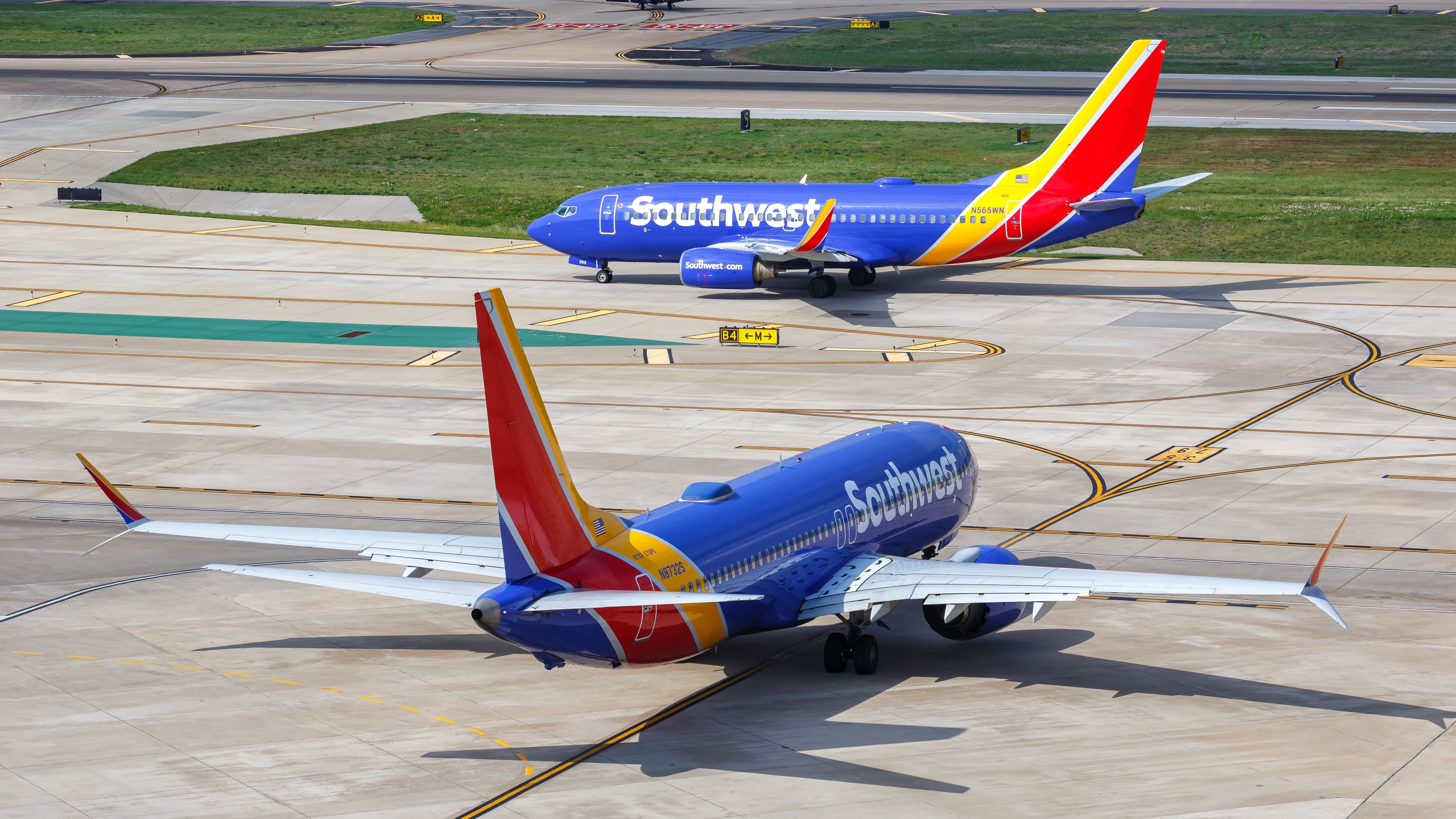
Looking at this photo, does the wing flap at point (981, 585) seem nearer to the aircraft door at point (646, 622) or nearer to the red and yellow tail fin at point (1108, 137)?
the aircraft door at point (646, 622)

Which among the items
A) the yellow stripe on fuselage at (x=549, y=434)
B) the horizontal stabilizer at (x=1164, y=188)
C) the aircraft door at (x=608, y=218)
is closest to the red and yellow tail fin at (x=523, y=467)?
the yellow stripe on fuselage at (x=549, y=434)

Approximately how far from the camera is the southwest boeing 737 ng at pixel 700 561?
24.4 meters

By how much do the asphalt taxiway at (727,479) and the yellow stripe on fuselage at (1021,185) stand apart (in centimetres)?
235

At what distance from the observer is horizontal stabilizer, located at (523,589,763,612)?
23.2m

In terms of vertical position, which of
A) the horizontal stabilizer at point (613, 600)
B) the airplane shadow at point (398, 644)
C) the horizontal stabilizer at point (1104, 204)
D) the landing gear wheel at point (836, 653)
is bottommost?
the airplane shadow at point (398, 644)

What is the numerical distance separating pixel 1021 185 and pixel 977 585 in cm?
4072

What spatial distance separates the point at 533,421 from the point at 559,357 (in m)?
34.3

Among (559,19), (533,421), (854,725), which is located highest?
(559,19)

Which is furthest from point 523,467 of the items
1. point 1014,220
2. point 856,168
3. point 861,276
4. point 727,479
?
point 856,168

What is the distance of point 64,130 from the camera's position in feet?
354

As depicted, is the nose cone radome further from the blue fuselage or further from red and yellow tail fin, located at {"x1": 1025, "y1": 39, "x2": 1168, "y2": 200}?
red and yellow tail fin, located at {"x1": 1025, "y1": 39, "x2": 1168, "y2": 200}

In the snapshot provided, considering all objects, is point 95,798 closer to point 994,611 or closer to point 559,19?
point 994,611

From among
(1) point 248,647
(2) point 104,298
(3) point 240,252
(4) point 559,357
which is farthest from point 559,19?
(1) point 248,647

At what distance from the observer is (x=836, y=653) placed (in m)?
30.2
